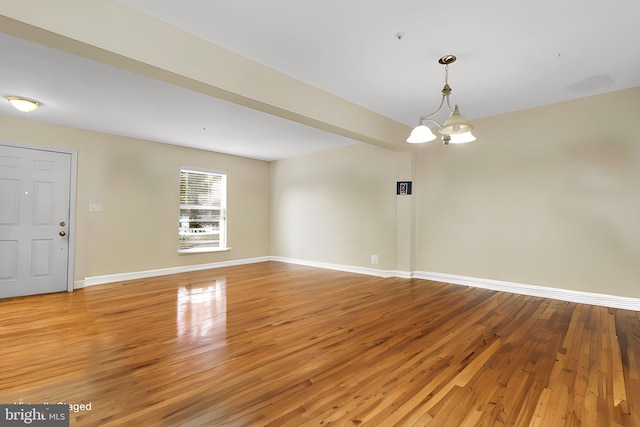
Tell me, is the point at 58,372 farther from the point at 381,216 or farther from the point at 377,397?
the point at 381,216

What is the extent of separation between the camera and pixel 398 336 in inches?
110

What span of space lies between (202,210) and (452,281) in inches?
208

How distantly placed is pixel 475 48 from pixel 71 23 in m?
3.27

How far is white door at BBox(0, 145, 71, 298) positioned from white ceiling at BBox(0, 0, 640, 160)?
705mm

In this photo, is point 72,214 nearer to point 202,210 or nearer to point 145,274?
point 145,274

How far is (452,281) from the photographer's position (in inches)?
196

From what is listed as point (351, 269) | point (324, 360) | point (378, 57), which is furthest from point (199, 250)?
point (378, 57)

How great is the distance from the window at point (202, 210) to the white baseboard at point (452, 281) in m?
0.52

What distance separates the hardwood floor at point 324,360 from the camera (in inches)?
67.2

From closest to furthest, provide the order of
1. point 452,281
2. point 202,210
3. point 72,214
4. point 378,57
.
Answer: point 378,57 → point 72,214 → point 452,281 → point 202,210

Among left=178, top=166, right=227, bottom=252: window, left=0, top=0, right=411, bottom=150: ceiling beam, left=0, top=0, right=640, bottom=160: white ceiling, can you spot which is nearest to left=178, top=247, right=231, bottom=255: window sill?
left=178, top=166, right=227, bottom=252: window

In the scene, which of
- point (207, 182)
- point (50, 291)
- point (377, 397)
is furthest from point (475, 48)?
point (50, 291)

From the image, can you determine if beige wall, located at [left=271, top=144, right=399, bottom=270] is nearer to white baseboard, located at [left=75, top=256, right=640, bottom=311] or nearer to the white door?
white baseboard, located at [left=75, top=256, right=640, bottom=311]

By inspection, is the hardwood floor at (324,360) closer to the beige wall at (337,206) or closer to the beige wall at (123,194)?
the beige wall at (123,194)
